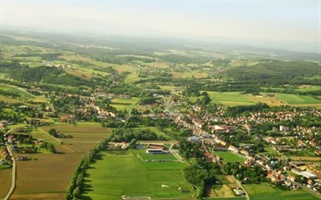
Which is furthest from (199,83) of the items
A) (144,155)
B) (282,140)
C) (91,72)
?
(144,155)

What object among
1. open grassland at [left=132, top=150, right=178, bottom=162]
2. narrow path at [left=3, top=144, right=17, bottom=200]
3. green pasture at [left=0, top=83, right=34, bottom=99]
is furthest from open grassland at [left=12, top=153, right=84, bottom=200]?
green pasture at [left=0, top=83, right=34, bottom=99]

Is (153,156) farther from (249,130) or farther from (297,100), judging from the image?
(297,100)

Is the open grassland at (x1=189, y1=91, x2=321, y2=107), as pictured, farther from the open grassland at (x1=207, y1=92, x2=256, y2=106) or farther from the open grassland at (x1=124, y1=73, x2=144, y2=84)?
the open grassland at (x1=124, y1=73, x2=144, y2=84)

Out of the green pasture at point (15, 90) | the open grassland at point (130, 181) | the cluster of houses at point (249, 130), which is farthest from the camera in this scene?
the green pasture at point (15, 90)

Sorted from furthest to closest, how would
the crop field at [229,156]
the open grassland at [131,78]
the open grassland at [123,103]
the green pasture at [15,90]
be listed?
the open grassland at [131,78]
the green pasture at [15,90]
the open grassland at [123,103]
the crop field at [229,156]

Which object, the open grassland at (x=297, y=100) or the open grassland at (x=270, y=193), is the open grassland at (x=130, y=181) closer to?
the open grassland at (x=270, y=193)

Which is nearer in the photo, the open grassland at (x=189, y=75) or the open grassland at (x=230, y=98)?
the open grassland at (x=230, y=98)

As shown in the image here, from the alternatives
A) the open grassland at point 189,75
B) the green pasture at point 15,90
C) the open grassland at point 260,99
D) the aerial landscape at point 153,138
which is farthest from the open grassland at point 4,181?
the open grassland at point 189,75
